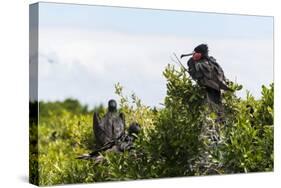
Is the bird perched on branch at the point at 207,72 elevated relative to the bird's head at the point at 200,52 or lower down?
lower down

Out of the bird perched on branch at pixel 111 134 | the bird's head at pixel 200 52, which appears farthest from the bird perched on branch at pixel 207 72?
the bird perched on branch at pixel 111 134

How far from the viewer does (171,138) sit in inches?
314

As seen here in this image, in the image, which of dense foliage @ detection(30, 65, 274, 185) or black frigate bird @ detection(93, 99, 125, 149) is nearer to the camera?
dense foliage @ detection(30, 65, 274, 185)

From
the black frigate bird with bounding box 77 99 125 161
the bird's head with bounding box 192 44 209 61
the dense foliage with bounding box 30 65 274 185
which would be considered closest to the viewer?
the dense foliage with bounding box 30 65 274 185

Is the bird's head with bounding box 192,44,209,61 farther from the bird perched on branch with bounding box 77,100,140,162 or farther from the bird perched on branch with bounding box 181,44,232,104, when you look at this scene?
the bird perched on branch with bounding box 77,100,140,162

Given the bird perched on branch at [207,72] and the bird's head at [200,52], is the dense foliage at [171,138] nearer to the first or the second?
the bird perched on branch at [207,72]

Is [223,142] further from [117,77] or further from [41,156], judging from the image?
[41,156]

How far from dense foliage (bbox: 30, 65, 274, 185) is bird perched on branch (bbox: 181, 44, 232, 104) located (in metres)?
0.08

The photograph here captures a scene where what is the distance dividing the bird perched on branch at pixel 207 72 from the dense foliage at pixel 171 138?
0.26 feet

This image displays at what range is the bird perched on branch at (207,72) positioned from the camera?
8.19 metres

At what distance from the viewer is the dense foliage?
295 inches

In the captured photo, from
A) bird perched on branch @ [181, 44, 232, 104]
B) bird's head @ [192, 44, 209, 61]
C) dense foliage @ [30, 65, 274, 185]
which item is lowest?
dense foliage @ [30, 65, 274, 185]

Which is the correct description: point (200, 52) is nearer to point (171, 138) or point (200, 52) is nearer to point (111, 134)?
point (171, 138)

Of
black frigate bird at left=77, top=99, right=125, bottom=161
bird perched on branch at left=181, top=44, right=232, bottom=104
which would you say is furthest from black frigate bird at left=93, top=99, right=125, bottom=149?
bird perched on branch at left=181, top=44, right=232, bottom=104
